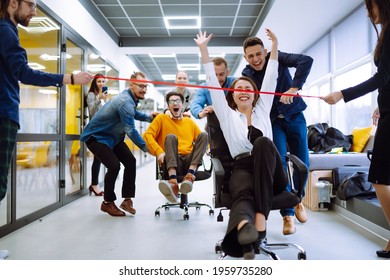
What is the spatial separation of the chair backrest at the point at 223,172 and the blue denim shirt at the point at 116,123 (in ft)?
3.20

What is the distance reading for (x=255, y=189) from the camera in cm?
129

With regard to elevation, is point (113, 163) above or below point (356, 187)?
above

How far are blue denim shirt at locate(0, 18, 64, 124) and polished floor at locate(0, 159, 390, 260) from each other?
2.75 feet

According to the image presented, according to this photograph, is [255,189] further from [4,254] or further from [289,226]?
[4,254]

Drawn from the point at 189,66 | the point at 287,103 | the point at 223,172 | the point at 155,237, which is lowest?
the point at 155,237

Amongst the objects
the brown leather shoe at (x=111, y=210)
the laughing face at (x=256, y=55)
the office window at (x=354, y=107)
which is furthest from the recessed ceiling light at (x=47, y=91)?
the office window at (x=354, y=107)

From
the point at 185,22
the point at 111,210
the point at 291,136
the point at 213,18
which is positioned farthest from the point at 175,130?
the point at 213,18

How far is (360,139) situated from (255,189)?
108 inches

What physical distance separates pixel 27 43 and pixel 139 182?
267 centimetres

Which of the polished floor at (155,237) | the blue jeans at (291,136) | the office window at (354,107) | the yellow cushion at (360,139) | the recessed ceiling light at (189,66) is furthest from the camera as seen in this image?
the recessed ceiling light at (189,66)

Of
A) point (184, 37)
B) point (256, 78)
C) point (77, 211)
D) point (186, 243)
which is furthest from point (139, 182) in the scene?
point (256, 78)

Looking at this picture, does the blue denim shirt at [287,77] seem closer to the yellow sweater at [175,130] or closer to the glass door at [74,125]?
the yellow sweater at [175,130]

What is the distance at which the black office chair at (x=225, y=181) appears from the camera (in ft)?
4.84
